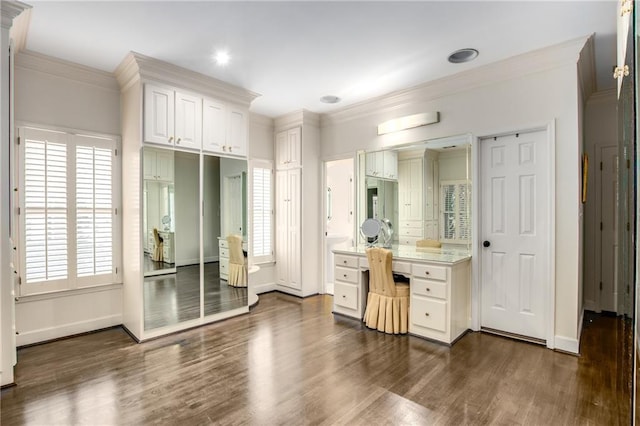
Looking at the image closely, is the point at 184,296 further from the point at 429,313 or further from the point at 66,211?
the point at 429,313

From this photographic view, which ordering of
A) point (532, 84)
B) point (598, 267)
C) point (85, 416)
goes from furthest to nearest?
point (598, 267) < point (532, 84) < point (85, 416)

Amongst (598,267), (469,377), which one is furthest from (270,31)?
(598,267)

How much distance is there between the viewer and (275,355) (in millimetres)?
2887

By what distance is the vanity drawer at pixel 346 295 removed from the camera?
384 cm

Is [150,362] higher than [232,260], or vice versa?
[232,260]

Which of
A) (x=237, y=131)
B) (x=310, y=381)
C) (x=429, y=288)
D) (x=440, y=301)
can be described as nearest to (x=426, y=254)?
(x=429, y=288)

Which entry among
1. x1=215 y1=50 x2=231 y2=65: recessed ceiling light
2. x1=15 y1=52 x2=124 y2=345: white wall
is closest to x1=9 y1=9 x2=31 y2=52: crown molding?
x1=15 y1=52 x2=124 y2=345: white wall

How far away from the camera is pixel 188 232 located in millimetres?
3576

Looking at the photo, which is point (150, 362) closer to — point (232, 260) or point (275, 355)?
point (275, 355)

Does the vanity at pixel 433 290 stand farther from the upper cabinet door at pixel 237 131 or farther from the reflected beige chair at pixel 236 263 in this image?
the upper cabinet door at pixel 237 131

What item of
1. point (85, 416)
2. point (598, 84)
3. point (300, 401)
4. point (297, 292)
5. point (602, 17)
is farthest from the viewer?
point (297, 292)

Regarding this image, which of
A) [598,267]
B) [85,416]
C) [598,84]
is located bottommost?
[85,416]

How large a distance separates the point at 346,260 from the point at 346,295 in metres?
0.42

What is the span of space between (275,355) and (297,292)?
79.1 inches
